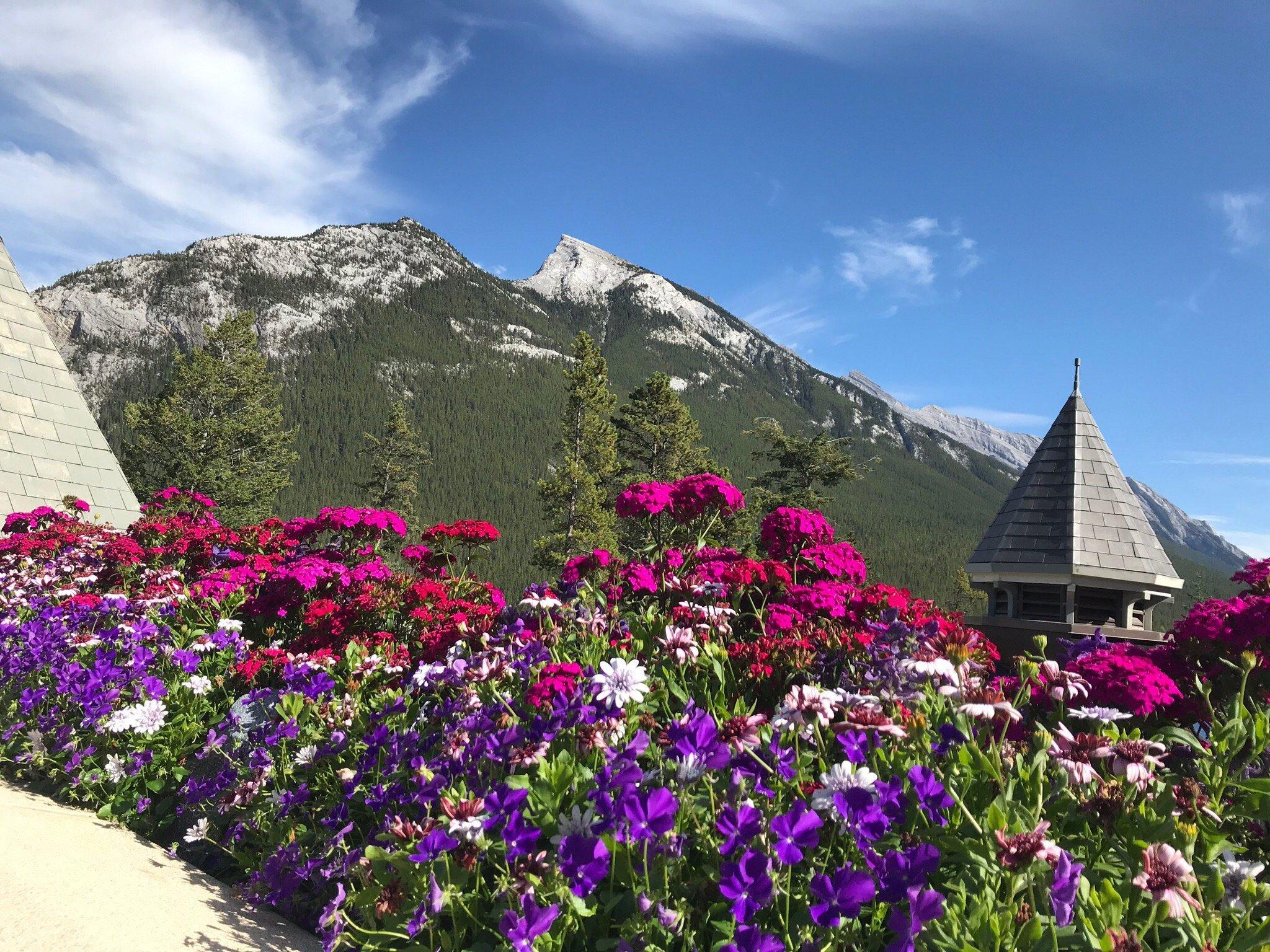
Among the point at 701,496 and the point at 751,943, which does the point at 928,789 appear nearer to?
the point at 751,943

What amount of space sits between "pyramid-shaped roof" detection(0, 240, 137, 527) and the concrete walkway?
289 inches

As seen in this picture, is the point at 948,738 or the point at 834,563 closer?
the point at 948,738

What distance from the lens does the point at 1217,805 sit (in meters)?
1.79

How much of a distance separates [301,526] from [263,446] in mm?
25298

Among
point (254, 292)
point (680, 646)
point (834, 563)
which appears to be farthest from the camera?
point (254, 292)

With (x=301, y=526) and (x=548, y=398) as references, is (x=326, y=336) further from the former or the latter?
(x=301, y=526)

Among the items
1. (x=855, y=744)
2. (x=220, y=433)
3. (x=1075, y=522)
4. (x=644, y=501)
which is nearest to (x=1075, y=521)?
(x=1075, y=522)

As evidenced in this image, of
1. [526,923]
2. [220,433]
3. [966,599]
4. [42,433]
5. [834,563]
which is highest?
[220,433]

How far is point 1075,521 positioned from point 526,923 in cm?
834

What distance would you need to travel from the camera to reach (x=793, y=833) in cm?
160

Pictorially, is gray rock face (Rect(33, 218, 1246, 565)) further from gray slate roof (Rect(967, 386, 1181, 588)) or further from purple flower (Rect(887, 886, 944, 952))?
purple flower (Rect(887, 886, 944, 952))

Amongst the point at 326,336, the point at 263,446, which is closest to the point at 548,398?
the point at 326,336

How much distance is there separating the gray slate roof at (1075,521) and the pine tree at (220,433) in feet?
79.7

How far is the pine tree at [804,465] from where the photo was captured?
25.9 metres
